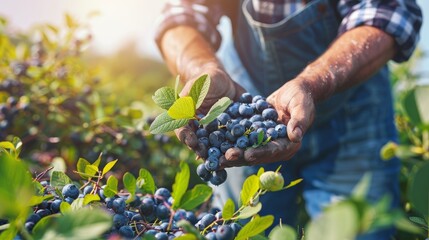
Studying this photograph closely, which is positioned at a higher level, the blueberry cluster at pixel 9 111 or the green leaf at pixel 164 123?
the green leaf at pixel 164 123

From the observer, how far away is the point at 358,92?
1.99 meters

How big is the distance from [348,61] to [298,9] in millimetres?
469

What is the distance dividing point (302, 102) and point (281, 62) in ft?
2.65

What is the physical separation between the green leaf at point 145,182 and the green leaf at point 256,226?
211 mm

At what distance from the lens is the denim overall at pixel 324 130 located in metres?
1.92

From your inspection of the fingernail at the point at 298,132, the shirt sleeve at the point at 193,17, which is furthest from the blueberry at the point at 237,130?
the shirt sleeve at the point at 193,17

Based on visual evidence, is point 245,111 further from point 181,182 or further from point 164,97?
point 181,182

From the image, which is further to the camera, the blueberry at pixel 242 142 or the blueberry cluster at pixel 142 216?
the blueberry at pixel 242 142

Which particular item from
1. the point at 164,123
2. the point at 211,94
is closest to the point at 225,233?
the point at 164,123

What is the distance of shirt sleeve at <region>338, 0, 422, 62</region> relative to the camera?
1.62 metres

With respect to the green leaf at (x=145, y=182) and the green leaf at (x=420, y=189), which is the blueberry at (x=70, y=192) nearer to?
the green leaf at (x=145, y=182)

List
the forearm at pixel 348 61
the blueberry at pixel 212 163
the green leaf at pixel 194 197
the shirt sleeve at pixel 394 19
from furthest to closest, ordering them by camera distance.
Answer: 1. the shirt sleeve at pixel 394 19
2. the forearm at pixel 348 61
3. the blueberry at pixel 212 163
4. the green leaf at pixel 194 197

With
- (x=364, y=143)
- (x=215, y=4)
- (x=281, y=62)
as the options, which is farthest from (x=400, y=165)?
(x=215, y=4)

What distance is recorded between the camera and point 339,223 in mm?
436
